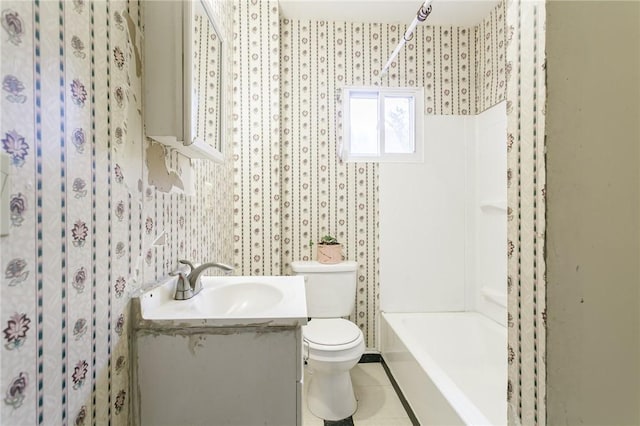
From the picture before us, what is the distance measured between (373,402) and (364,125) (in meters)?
1.90

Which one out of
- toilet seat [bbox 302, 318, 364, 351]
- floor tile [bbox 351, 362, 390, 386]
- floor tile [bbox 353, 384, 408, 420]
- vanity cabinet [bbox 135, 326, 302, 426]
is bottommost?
floor tile [bbox 353, 384, 408, 420]

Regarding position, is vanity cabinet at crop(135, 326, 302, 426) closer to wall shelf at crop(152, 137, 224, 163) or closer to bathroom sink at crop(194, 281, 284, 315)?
bathroom sink at crop(194, 281, 284, 315)

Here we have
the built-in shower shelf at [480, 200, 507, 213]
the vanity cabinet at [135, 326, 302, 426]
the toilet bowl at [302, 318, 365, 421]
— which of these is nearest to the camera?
the vanity cabinet at [135, 326, 302, 426]

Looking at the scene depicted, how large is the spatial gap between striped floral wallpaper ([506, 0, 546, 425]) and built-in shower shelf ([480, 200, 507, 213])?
160 cm

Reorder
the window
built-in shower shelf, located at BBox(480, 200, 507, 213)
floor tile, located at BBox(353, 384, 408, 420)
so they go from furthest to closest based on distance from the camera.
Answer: the window
built-in shower shelf, located at BBox(480, 200, 507, 213)
floor tile, located at BBox(353, 384, 408, 420)

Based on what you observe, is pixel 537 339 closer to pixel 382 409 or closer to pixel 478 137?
pixel 382 409

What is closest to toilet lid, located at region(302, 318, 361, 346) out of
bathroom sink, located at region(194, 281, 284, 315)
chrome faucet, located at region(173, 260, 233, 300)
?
bathroom sink, located at region(194, 281, 284, 315)

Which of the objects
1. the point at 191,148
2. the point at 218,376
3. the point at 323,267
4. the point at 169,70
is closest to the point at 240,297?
the point at 218,376

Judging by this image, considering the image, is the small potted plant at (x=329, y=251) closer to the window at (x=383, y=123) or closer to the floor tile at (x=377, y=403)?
the window at (x=383, y=123)

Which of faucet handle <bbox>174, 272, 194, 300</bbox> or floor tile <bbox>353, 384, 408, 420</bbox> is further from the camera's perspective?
floor tile <bbox>353, 384, 408, 420</bbox>

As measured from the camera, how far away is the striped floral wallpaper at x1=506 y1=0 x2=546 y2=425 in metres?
0.46

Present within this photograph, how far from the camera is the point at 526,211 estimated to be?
1.67ft

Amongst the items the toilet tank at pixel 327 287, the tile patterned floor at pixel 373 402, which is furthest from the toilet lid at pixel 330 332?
the tile patterned floor at pixel 373 402

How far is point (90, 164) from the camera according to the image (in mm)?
633
